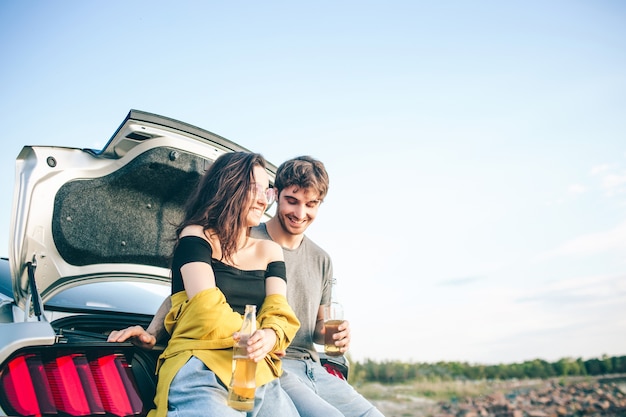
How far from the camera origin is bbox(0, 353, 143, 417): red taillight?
1752mm

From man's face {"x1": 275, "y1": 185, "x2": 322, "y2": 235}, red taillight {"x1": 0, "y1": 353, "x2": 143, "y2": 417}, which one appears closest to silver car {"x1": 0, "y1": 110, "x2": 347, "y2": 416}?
red taillight {"x1": 0, "y1": 353, "x2": 143, "y2": 417}

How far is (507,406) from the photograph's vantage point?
7.70 m

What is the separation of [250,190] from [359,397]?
110cm

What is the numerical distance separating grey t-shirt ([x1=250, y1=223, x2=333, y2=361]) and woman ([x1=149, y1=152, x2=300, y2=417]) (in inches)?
17.0

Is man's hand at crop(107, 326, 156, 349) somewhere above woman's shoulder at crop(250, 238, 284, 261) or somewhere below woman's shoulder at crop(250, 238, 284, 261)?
below

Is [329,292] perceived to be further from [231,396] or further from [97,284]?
[97,284]

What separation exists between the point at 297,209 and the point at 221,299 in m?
0.96

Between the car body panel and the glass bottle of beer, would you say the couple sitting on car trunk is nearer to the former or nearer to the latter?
the glass bottle of beer

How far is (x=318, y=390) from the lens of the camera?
2465 mm

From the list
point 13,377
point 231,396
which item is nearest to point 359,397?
point 231,396

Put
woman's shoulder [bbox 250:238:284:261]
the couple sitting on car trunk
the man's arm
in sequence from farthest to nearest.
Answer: woman's shoulder [bbox 250:238:284:261], the man's arm, the couple sitting on car trunk

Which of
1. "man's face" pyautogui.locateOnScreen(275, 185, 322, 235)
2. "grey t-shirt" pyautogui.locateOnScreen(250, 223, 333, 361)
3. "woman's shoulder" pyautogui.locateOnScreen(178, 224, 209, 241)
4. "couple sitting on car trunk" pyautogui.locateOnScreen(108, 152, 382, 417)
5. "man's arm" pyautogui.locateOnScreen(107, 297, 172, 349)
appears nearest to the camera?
"couple sitting on car trunk" pyautogui.locateOnScreen(108, 152, 382, 417)

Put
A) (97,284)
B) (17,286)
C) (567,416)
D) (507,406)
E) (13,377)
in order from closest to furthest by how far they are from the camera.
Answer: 1. (13,377)
2. (17,286)
3. (97,284)
4. (567,416)
5. (507,406)

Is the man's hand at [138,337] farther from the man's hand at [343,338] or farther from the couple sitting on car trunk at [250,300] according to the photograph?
the man's hand at [343,338]
